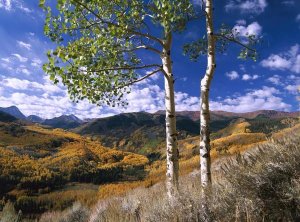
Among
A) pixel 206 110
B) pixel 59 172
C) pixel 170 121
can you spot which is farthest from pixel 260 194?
pixel 59 172

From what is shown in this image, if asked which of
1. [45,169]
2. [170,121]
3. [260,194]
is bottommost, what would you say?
→ [45,169]

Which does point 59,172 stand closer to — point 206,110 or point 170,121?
point 170,121

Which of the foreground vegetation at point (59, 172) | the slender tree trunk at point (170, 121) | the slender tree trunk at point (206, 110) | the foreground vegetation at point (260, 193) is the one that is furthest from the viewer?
the foreground vegetation at point (59, 172)

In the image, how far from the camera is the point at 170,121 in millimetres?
11477

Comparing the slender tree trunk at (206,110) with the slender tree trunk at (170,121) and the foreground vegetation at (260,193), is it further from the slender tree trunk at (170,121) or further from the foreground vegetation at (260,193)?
the foreground vegetation at (260,193)

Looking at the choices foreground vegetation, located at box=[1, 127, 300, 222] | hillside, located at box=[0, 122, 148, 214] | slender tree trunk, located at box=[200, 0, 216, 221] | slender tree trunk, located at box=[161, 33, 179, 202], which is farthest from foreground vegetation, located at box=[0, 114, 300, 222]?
foreground vegetation, located at box=[1, 127, 300, 222]

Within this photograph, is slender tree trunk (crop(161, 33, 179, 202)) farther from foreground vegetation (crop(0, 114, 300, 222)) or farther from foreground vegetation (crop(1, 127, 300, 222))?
foreground vegetation (crop(0, 114, 300, 222))

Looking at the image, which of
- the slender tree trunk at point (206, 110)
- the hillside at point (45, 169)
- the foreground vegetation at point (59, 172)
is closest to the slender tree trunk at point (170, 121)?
the slender tree trunk at point (206, 110)

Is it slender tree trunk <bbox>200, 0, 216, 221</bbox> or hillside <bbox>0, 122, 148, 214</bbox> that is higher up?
slender tree trunk <bbox>200, 0, 216, 221</bbox>

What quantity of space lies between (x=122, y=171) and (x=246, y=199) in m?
114

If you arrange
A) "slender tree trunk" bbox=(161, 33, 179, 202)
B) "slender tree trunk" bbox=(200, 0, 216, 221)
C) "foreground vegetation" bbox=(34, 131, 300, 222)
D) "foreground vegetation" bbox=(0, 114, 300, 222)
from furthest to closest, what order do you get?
"foreground vegetation" bbox=(0, 114, 300, 222)
"slender tree trunk" bbox=(161, 33, 179, 202)
"slender tree trunk" bbox=(200, 0, 216, 221)
"foreground vegetation" bbox=(34, 131, 300, 222)

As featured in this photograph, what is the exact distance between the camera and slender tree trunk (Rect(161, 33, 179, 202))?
11227 millimetres

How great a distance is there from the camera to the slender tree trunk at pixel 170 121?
36.8 feet

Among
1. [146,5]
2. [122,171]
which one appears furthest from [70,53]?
[122,171]
